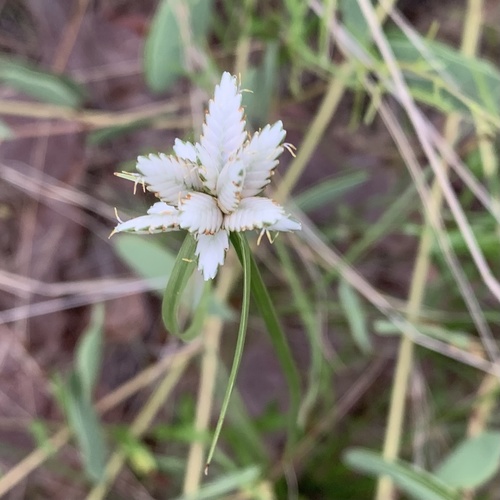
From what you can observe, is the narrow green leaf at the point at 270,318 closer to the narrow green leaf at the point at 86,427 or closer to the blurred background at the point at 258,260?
the blurred background at the point at 258,260

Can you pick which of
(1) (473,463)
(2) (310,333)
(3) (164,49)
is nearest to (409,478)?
(1) (473,463)

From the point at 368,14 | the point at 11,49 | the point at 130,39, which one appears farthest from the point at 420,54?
the point at 11,49

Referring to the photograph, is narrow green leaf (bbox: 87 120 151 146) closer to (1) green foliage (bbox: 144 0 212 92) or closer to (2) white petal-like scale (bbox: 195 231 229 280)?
(1) green foliage (bbox: 144 0 212 92)

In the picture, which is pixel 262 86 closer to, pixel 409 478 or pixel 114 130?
pixel 114 130

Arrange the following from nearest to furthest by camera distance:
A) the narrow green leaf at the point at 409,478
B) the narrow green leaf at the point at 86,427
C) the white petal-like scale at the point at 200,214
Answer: the white petal-like scale at the point at 200,214
the narrow green leaf at the point at 409,478
the narrow green leaf at the point at 86,427

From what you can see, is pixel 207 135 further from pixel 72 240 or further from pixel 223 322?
pixel 72 240

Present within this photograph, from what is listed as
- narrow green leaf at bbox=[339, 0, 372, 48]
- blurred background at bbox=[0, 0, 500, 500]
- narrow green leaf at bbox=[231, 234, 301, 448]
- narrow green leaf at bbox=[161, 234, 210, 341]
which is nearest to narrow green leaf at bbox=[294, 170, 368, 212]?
blurred background at bbox=[0, 0, 500, 500]

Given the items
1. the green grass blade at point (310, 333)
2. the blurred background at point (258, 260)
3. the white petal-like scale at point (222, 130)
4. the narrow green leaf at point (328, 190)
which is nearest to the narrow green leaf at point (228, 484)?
the blurred background at point (258, 260)
